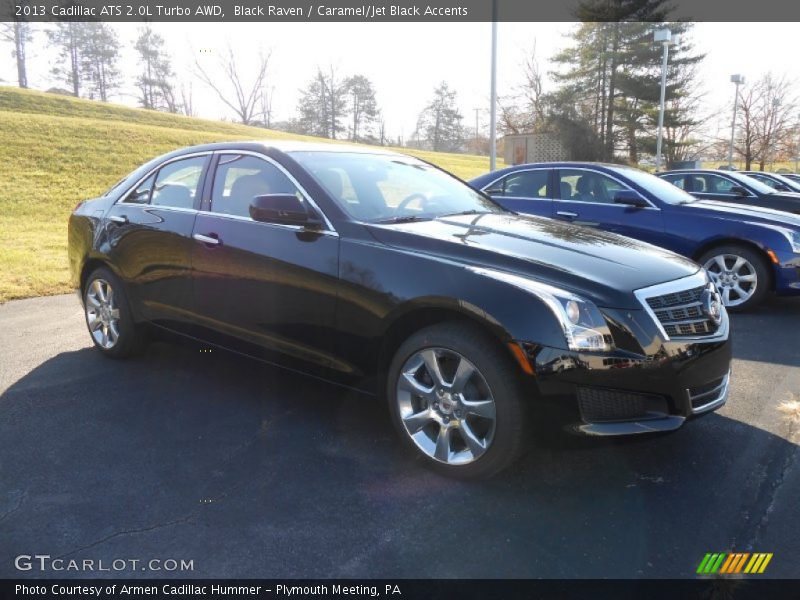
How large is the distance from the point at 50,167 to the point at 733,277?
20365 millimetres

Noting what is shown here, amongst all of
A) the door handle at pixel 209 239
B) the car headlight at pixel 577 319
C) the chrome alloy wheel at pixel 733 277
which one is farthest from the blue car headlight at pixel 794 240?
the door handle at pixel 209 239

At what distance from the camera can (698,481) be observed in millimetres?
2943

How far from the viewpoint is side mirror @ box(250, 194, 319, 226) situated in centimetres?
337

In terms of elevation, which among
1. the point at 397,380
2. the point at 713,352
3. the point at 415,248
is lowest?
the point at 397,380

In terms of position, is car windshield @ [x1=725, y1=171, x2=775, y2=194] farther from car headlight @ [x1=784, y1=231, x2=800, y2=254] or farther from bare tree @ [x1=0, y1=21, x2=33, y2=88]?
bare tree @ [x1=0, y1=21, x2=33, y2=88]

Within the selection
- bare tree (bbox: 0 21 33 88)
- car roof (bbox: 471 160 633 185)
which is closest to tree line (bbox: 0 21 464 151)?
bare tree (bbox: 0 21 33 88)

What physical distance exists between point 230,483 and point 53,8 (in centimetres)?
5042

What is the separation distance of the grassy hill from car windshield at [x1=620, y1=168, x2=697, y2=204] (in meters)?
7.20

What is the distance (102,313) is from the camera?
4.88m

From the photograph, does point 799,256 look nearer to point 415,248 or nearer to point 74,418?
point 415,248

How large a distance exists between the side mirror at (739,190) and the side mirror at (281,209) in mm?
9356

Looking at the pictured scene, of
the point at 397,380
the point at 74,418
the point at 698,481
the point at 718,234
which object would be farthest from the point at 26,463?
the point at 718,234

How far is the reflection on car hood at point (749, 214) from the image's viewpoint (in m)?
6.38
